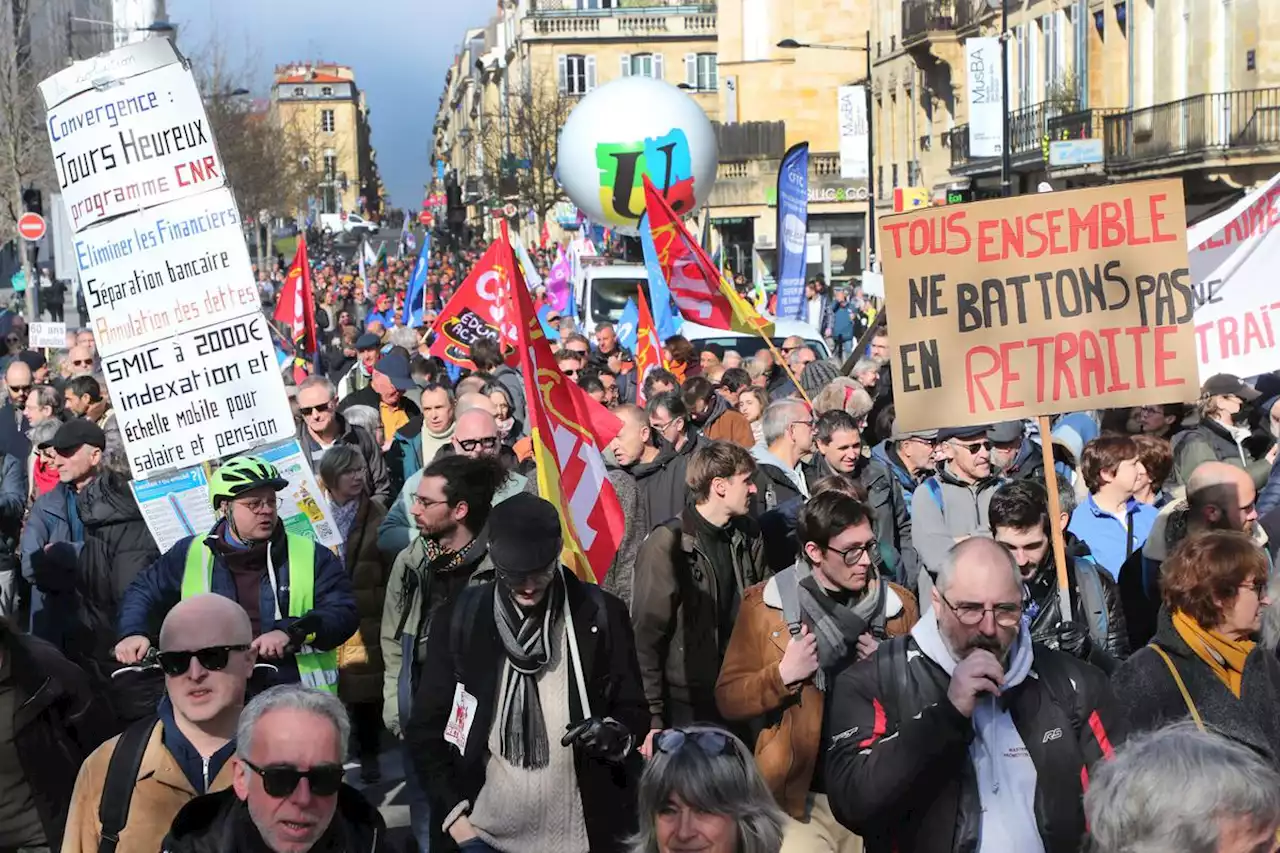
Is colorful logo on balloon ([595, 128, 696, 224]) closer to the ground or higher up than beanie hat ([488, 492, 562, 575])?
higher up

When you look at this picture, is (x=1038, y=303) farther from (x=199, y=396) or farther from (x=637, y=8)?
(x=637, y=8)

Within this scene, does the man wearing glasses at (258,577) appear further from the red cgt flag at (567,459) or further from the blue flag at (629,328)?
the blue flag at (629,328)

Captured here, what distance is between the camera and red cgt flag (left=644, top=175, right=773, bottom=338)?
12.7m

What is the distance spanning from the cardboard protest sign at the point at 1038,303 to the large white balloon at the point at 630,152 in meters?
17.3

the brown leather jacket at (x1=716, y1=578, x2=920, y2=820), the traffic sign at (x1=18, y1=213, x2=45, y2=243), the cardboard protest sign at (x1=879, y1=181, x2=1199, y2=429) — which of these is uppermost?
the traffic sign at (x1=18, y1=213, x2=45, y2=243)

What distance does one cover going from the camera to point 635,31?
8294cm

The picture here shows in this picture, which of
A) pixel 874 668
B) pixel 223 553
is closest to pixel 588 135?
pixel 223 553

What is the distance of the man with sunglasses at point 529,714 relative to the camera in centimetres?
469

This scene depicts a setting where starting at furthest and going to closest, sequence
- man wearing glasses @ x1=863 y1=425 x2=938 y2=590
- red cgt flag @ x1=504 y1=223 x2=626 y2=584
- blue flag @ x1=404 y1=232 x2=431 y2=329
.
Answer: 1. blue flag @ x1=404 y1=232 x2=431 y2=329
2. man wearing glasses @ x1=863 y1=425 x2=938 y2=590
3. red cgt flag @ x1=504 y1=223 x2=626 y2=584

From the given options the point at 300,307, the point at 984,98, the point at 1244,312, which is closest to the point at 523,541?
the point at 1244,312

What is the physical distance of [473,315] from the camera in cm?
1504

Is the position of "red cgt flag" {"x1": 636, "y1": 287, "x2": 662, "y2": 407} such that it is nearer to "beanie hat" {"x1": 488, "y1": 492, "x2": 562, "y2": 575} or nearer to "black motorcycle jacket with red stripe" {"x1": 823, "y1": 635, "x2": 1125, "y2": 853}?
"beanie hat" {"x1": 488, "y1": 492, "x2": 562, "y2": 575}

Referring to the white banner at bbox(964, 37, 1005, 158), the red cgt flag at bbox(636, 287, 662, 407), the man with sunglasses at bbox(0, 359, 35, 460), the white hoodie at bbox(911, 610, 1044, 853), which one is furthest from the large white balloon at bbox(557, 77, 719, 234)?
the white hoodie at bbox(911, 610, 1044, 853)

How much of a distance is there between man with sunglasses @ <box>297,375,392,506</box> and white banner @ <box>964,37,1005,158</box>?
Answer: 2582cm
